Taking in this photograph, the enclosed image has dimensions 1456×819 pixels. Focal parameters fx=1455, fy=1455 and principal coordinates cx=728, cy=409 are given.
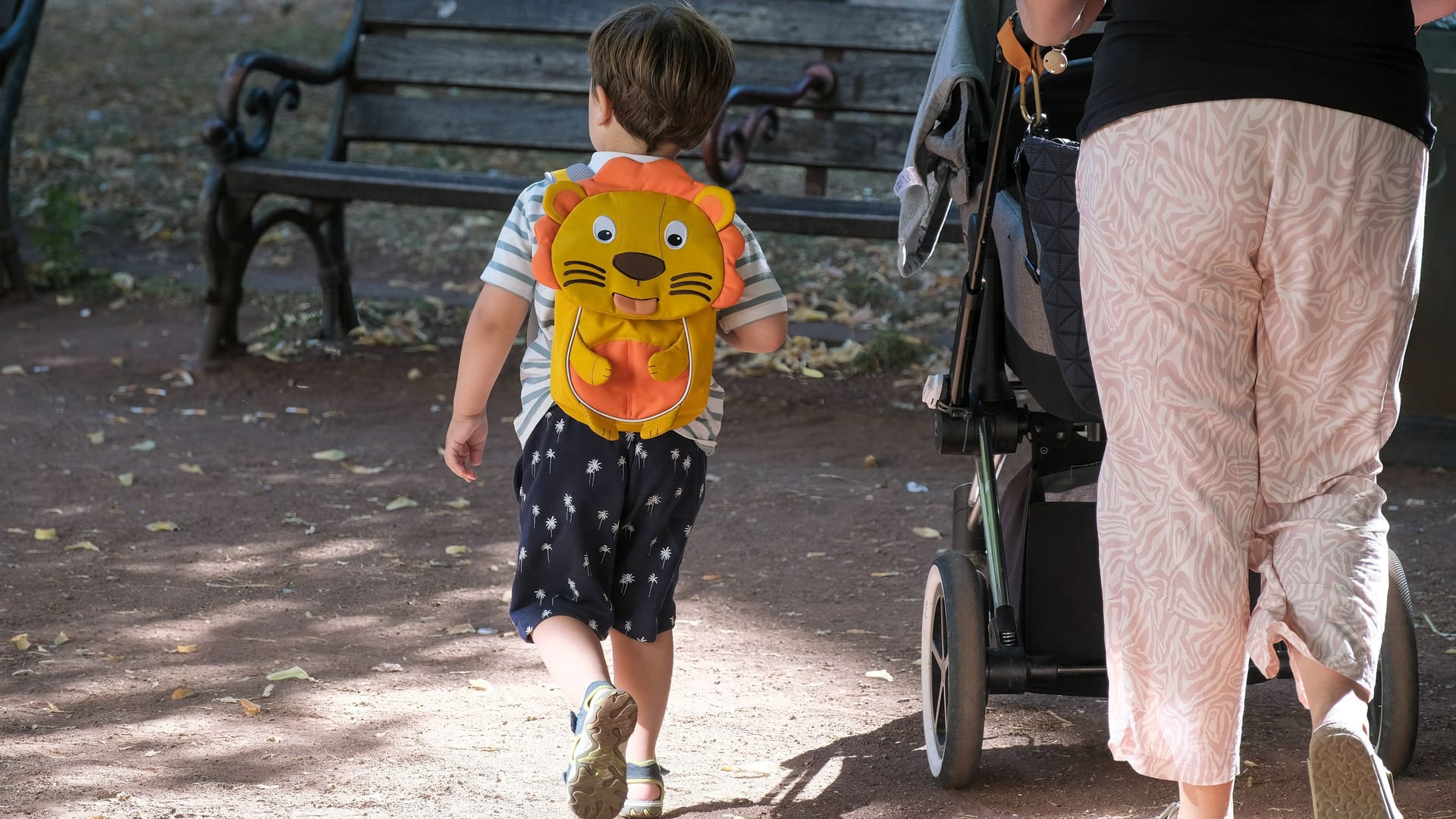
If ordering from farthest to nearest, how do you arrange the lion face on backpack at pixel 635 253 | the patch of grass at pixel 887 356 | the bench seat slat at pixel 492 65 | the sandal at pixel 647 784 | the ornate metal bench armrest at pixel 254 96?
the bench seat slat at pixel 492 65 < the patch of grass at pixel 887 356 < the ornate metal bench armrest at pixel 254 96 < the sandal at pixel 647 784 < the lion face on backpack at pixel 635 253

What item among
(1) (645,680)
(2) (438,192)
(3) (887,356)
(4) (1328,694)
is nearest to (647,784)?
(1) (645,680)

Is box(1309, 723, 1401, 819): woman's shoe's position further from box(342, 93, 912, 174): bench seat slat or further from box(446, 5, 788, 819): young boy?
box(342, 93, 912, 174): bench seat slat

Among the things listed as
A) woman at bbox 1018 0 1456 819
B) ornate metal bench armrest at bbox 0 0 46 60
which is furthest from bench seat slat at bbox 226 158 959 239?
woman at bbox 1018 0 1456 819

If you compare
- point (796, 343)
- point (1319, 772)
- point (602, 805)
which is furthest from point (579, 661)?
point (796, 343)

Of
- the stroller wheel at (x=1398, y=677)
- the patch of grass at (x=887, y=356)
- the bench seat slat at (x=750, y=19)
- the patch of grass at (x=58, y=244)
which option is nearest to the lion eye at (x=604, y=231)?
the stroller wheel at (x=1398, y=677)

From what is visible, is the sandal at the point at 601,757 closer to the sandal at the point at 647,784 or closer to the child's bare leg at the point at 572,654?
the child's bare leg at the point at 572,654

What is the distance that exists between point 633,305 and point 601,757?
2.26 ft

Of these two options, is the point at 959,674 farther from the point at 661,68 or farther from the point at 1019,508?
the point at 661,68

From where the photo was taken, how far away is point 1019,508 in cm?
282

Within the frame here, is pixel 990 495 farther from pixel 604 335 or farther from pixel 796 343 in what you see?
pixel 796 343

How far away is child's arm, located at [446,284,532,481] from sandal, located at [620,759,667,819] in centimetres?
63

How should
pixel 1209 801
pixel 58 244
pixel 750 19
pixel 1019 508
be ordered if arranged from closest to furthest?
1. pixel 1209 801
2. pixel 1019 508
3. pixel 750 19
4. pixel 58 244

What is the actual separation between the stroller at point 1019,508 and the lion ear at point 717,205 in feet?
1.78

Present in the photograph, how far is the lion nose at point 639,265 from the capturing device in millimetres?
2254
